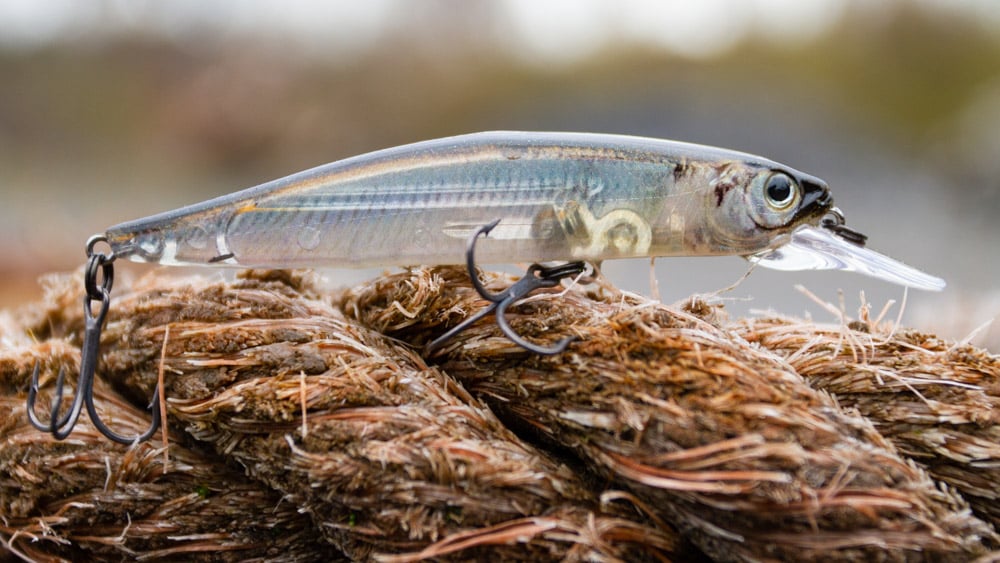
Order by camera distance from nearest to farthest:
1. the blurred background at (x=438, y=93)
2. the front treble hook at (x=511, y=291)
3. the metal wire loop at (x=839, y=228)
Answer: the front treble hook at (x=511, y=291), the metal wire loop at (x=839, y=228), the blurred background at (x=438, y=93)

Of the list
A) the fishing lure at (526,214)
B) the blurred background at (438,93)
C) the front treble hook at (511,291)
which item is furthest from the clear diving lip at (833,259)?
the blurred background at (438,93)

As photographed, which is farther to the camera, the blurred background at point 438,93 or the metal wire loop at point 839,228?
the blurred background at point 438,93

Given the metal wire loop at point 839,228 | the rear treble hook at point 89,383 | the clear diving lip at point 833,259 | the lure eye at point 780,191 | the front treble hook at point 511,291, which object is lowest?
the rear treble hook at point 89,383

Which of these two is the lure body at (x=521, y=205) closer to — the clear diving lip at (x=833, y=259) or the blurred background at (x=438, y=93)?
the clear diving lip at (x=833, y=259)

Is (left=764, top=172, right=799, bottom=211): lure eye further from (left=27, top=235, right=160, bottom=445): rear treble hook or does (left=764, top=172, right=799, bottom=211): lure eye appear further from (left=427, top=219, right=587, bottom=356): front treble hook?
(left=27, top=235, right=160, bottom=445): rear treble hook

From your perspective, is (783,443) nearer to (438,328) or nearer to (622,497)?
(622,497)

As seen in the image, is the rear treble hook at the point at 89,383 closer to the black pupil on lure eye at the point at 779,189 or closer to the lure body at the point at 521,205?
the lure body at the point at 521,205

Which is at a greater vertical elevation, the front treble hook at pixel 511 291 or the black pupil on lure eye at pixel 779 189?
the black pupil on lure eye at pixel 779 189

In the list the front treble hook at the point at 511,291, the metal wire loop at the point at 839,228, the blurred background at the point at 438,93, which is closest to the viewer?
the front treble hook at the point at 511,291
